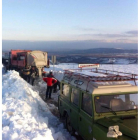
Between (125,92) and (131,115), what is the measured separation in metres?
0.60

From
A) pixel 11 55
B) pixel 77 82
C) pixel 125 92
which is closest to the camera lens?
pixel 125 92

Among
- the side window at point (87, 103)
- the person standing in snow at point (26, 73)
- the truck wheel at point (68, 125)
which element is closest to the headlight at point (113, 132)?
the side window at point (87, 103)

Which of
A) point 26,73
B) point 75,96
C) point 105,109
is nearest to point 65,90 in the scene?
point 75,96

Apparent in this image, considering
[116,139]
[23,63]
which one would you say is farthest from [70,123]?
[23,63]

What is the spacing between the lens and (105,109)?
16.3 ft

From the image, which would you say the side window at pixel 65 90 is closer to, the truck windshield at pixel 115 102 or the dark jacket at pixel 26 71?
the truck windshield at pixel 115 102

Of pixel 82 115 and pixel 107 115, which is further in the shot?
pixel 82 115

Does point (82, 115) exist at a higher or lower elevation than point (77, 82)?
lower

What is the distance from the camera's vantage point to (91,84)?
5.26 meters

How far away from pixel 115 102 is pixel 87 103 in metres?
0.70

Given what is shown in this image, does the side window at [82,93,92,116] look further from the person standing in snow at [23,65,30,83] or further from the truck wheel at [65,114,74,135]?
the person standing in snow at [23,65,30,83]

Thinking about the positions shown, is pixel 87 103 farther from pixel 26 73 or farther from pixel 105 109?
pixel 26 73

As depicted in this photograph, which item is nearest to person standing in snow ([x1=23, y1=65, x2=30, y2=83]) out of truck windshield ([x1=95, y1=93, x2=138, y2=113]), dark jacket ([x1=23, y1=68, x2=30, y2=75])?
dark jacket ([x1=23, y1=68, x2=30, y2=75])

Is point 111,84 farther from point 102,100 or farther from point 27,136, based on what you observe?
point 27,136
